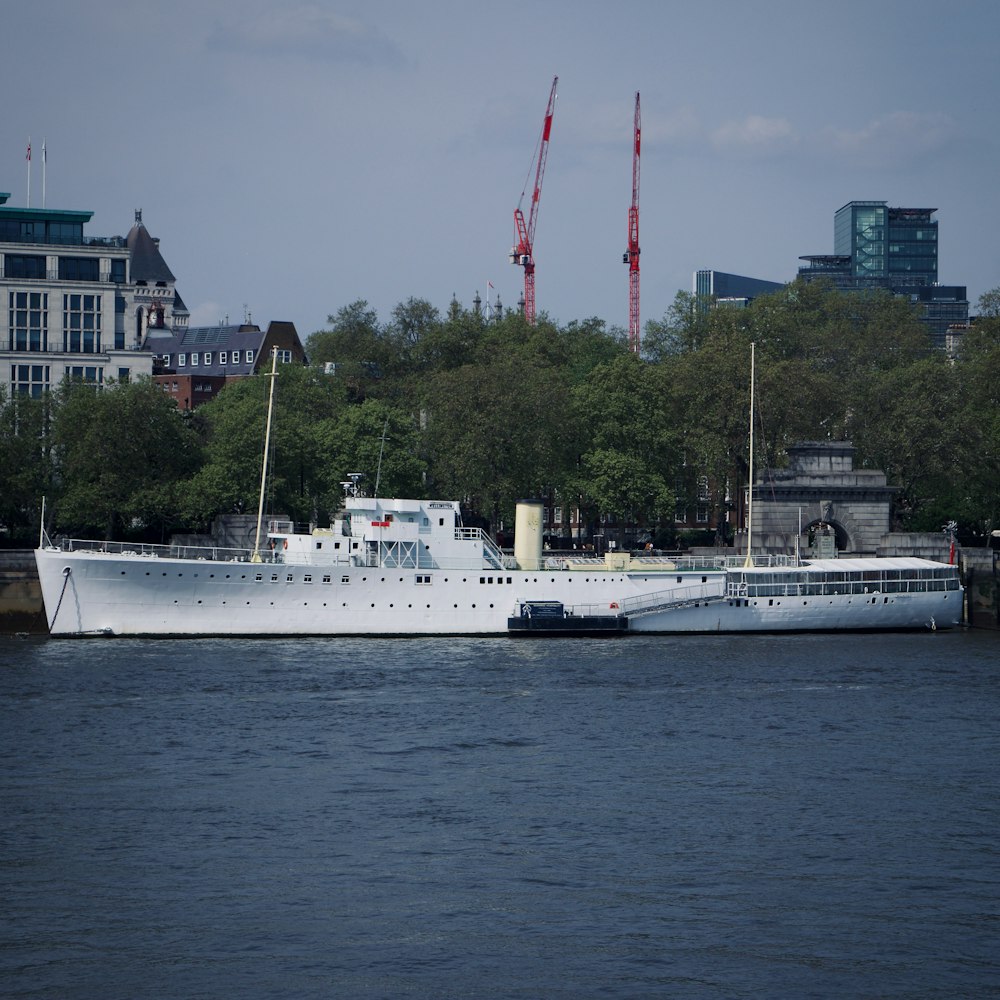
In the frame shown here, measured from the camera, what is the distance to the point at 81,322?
355 ft

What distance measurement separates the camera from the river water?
87.4ft

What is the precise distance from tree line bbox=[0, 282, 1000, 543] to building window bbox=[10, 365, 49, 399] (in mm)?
11423

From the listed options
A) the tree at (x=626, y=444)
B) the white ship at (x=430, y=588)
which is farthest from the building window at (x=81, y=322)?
the white ship at (x=430, y=588)

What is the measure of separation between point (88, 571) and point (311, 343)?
71462 millimetres

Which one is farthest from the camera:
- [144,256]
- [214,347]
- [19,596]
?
[144,256]

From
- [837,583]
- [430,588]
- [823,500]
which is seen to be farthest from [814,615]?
[430,588]

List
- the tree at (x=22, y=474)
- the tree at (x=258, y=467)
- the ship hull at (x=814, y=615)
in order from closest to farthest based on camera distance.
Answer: the ship hull at (x=814, y=615) → the tree at (x=22, y=474) → the tree at (x=258, y=467)

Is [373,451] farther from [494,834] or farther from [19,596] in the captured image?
[494,834]

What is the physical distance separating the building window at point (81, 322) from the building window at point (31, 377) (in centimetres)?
220

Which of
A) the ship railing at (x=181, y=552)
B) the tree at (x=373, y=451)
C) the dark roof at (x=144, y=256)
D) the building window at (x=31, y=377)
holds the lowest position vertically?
the ship railing at (x=181, y=552)

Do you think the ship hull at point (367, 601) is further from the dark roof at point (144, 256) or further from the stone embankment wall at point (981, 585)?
the dark roof at point (144, 256)

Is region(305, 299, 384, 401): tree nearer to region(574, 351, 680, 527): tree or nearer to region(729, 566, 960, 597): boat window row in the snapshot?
region(574, 351, 680, 527): tree

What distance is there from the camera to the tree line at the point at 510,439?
83625 millimetres

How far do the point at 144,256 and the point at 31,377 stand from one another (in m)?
72.6
